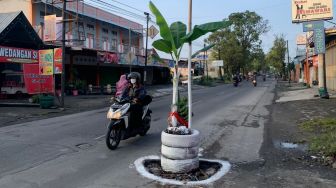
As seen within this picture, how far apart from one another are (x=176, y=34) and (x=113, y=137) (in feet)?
9.38

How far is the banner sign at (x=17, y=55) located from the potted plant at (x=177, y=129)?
16712mm

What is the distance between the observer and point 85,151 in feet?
29.1

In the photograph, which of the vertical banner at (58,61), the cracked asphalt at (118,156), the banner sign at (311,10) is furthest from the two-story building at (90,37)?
the cracked asphalt at (118,156)

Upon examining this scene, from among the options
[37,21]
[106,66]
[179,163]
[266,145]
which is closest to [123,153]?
[179,163]

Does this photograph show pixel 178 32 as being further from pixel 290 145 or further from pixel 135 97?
pixel 290 145

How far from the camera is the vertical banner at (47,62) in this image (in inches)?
821

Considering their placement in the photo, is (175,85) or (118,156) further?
(118,156)

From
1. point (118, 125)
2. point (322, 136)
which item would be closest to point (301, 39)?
point (322, 136)

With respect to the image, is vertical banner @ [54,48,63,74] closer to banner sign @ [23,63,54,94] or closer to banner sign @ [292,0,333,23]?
banner sign @ [23,63,54,94]

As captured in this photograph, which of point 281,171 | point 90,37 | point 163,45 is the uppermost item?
point 90,37

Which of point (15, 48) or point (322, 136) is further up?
point (15, 48)

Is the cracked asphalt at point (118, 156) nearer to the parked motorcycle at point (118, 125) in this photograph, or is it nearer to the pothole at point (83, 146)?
the pothole at point (83, 146)

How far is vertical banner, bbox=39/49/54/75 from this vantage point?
68.4 feet

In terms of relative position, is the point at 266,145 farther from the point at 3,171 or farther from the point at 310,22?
the point at 310,22
